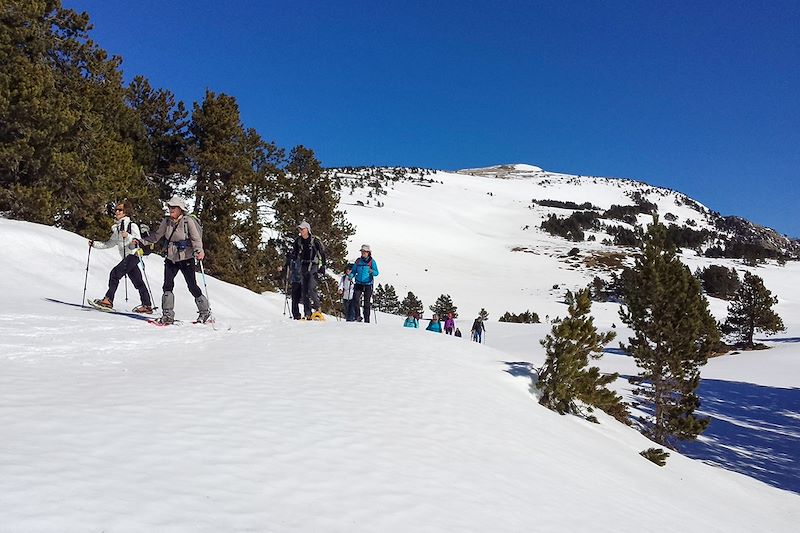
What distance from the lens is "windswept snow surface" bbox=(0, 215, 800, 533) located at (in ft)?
11.1

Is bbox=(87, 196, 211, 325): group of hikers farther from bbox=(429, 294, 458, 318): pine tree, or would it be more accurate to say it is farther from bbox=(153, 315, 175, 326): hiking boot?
bbox=(429, 294, 458, 318): pine tree

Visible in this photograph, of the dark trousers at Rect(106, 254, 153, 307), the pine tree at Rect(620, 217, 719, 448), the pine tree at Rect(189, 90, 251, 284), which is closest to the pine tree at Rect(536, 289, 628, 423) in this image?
the pine tree at Rect(620, 217, 719, 448)

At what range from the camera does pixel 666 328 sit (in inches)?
650

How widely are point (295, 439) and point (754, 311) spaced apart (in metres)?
39.6

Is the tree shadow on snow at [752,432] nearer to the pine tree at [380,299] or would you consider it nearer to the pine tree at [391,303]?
the pine tree at [391,303]

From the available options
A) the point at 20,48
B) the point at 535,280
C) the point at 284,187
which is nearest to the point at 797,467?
the point at 284,187

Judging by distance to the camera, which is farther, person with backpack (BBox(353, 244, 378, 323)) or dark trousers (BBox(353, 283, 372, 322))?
Answer: dark trousers (BBox(353, 283, 372, 322))

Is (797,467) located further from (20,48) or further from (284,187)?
(20,48)

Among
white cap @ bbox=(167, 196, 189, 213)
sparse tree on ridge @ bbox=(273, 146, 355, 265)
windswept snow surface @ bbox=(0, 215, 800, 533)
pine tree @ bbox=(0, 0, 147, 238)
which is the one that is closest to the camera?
windswept snow surface @ bbox=(0, 215, 800, 533)

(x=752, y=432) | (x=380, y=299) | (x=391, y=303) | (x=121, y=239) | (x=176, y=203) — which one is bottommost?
(x=752, y=432)

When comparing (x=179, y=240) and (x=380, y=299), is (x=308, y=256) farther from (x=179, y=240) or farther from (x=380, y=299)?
(x=380, y=299)

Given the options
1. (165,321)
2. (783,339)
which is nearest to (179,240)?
(165,321)

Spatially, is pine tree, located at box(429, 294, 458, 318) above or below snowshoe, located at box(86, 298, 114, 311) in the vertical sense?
above

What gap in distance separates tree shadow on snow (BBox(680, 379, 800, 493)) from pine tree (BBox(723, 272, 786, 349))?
10353 millimetres
